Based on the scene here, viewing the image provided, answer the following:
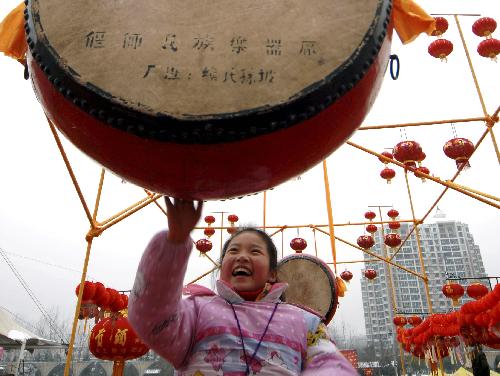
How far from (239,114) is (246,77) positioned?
3.5 inches

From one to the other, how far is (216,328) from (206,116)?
64 cm

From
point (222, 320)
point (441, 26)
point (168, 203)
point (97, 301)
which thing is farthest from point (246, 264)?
point (441, 26)

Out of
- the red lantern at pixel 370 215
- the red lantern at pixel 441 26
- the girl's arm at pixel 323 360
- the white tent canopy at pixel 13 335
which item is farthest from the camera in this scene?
the white tent canopy at pixel 13 335

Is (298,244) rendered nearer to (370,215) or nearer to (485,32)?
(370,215)

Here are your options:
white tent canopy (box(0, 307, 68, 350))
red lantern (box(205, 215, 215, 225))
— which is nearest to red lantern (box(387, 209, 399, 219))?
red lantern (box(205, 215, 215, 225))

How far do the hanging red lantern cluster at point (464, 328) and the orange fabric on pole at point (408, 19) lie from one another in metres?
4.09

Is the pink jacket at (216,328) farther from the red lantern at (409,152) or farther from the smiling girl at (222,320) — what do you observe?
the red lantern at (409,152)

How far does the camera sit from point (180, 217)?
850 millimetres

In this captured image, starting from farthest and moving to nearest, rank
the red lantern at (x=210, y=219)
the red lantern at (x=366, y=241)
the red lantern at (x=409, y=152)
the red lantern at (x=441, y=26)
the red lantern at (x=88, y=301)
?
the red lantern at (x=210, y=219) → the red lantern at (x=366, y=241) → the red lantern at (x=409, y=152) → the red lantern at (x=441, y=26) → the red lantern at (x=88, y=301)

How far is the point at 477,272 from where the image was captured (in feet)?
80.8

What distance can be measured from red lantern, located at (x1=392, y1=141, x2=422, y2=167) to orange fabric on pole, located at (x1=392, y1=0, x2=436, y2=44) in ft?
15.1

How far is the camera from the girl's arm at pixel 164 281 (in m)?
0.86

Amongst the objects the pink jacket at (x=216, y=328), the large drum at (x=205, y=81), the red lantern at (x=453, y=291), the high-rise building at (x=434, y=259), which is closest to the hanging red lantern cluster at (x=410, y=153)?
the red lantern at (x=453, y=291)

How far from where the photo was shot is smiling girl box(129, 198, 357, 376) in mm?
875
